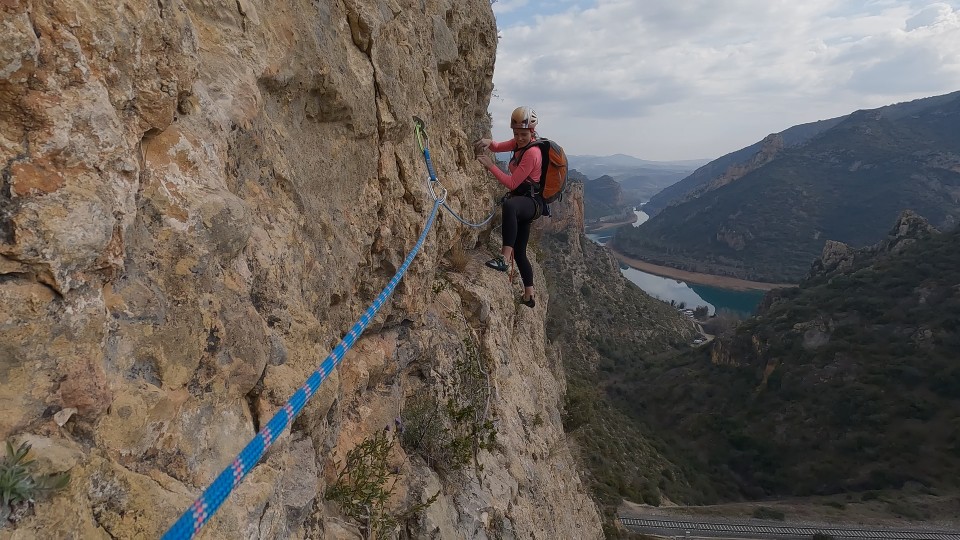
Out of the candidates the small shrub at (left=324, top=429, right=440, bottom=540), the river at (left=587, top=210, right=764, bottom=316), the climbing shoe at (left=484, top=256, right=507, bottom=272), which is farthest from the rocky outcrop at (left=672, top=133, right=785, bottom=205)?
the small shrub at (left=324, top=429, right=440, bottom=540)

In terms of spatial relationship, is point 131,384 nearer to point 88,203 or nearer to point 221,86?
point 88,203

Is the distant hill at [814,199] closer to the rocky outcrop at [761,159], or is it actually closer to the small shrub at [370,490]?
the rocky outcrop at [761,159]

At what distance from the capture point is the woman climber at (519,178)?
238 inches

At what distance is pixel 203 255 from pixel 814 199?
416 feet

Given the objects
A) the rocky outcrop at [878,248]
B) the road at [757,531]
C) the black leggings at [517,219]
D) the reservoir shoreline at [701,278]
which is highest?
the black leggings at [517,219]

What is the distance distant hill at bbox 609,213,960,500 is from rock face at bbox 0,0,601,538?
38173 millimetres

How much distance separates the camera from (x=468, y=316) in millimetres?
7180

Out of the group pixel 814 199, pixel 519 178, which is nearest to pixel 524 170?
pixel 519 178

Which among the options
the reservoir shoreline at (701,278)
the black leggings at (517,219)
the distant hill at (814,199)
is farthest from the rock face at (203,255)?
the distant hill at (814,199)

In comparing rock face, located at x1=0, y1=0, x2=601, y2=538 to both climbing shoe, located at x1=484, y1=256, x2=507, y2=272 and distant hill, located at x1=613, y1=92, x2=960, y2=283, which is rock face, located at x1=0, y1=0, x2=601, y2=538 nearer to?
climbing shoe, located at x1=484, y1=256, x2=507, y2=272

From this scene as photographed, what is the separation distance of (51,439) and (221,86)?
1.99 metres

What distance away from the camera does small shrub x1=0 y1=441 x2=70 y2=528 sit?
1.33 meters

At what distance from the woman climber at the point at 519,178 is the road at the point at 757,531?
25.1 metres

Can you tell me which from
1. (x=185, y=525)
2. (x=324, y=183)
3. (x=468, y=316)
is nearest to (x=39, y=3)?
(x=185, y=525)
